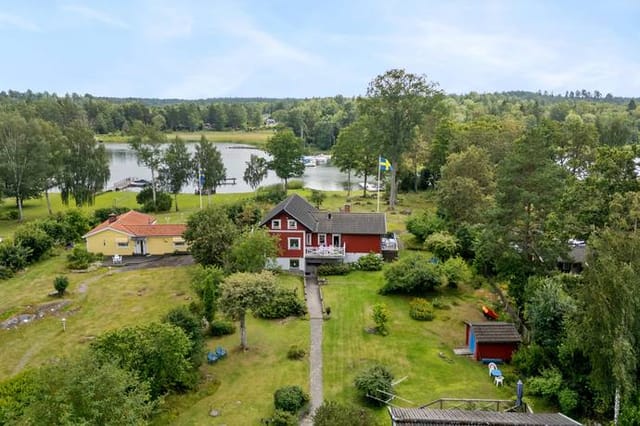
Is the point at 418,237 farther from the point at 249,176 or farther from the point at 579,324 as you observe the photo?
the point at 249,176

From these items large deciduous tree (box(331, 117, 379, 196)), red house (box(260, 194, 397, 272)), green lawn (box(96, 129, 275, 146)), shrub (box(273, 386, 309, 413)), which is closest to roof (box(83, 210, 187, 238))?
red house (box(260, 194, 397, 272))

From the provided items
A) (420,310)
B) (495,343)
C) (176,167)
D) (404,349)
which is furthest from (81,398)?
(176,167)

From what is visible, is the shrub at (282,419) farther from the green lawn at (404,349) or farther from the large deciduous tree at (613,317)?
the large deciduous tree at (613,317)

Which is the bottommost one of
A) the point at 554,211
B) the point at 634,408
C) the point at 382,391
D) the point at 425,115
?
the point at 382,391

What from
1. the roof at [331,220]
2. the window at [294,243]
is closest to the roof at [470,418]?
the window at [294,243]

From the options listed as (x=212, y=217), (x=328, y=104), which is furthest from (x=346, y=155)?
(x=328, y=104)

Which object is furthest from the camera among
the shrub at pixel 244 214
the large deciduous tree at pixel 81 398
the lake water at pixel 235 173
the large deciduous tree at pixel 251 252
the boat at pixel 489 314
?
the lake water at pixel 235 173
